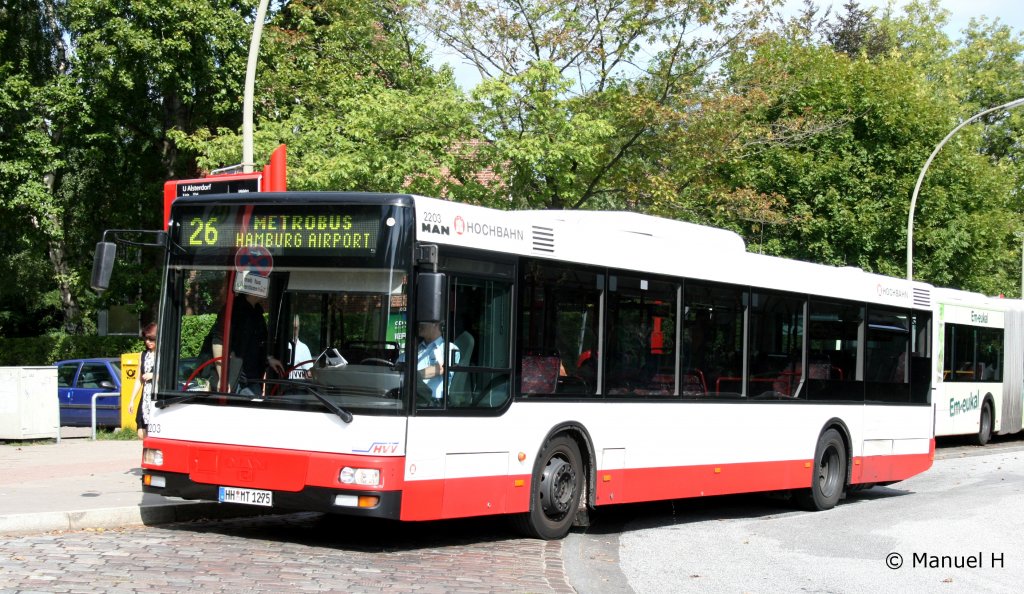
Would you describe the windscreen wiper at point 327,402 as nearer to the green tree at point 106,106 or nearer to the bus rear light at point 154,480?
the bus rear light at point 154,480

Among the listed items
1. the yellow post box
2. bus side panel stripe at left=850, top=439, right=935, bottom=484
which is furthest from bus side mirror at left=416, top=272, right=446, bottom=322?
the yellow post box

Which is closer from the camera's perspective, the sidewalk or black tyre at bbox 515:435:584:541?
the sidewalk

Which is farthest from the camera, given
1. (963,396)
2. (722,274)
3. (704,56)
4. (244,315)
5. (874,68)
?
(874,68)

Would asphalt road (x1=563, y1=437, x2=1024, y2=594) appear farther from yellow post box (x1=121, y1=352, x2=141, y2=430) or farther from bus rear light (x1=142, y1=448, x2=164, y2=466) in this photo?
yellow post box (x1=121, y1=352, x2=141, y2=430)

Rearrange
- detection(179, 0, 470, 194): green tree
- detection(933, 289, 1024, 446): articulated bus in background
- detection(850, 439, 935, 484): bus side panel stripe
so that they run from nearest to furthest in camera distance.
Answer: detection(850, 439, 935, 484): bus side panel stripe
detection(179, 0, 470, 194): green tree
detection(933, 289, 1024, 446): articulated bus in background

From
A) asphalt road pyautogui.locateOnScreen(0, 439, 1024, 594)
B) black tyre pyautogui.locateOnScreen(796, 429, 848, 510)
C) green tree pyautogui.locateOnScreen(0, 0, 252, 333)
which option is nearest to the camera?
asphalt road pyautogui.locateOnScreen(0, 439, 1024, 594)

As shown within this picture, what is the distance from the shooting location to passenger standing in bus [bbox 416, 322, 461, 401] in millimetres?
9484

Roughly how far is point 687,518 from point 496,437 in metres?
4.67

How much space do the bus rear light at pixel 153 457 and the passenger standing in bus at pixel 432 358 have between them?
7.44 feet

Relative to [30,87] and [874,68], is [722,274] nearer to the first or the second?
[30,87]

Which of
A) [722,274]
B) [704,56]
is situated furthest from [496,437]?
[704,56]

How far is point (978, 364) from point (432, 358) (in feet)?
73.4

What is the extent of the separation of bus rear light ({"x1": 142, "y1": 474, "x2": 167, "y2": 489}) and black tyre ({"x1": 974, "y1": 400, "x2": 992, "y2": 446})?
77.1 feet

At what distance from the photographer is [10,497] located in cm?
1173
